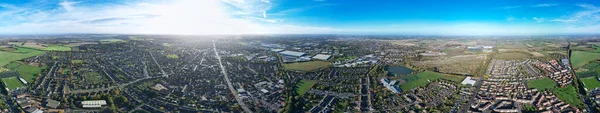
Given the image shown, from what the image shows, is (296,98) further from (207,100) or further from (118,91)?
(118,91)

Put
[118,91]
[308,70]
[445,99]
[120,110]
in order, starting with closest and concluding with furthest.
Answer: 1. [120,110]
2. [445,99]
3. [118,91]
4. [308,70]

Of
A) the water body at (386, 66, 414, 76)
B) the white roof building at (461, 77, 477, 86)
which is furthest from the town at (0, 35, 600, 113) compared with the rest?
the water body at (386, 66, 414, 76)

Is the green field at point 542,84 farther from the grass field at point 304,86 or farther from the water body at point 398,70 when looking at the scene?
the grass field at point 304,86

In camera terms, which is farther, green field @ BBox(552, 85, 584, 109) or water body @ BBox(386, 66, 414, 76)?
water body @ BBox(386, 66, 414, 76)

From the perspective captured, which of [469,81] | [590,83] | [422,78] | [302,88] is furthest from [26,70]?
[590,83]

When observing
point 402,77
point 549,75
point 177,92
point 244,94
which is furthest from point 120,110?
point 549,75

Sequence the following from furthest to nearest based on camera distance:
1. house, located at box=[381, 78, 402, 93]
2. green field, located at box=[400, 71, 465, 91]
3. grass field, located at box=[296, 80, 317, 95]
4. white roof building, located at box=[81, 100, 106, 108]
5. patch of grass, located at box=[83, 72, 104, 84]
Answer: patch of grass, located at box=[83, 72, 104, 84] → green field, located at box=[400, 71, 465, 91] → grass field, located at box=[296, 80, 317, 95] → house, located at box=[381, 78, 402, 93] → white roof building, located at box=[81, 100, 106, 108]

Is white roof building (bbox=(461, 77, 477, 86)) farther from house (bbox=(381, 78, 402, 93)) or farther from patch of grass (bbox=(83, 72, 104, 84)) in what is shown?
patch of grass (bbox=(83, 72, 104, 84))
